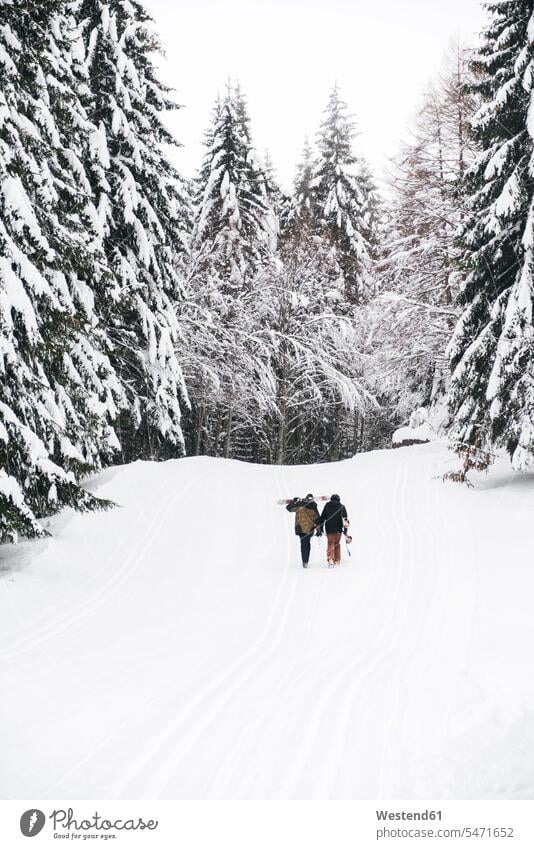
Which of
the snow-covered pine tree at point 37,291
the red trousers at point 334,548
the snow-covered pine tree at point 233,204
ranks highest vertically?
the snow-covered pine tree at point 233,204

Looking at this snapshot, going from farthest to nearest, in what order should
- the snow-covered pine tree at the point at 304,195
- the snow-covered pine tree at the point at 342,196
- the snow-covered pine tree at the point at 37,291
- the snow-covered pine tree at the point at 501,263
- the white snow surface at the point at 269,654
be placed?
the snow-covered pine tree at the point at 342,196 < the snow-covered pine tree at the point at 304,195 < the snow-covered pine tree at the point at 501,263 < the snow-covered pine tree at the point at 37,291 < the white snow surface at the point at 269,654

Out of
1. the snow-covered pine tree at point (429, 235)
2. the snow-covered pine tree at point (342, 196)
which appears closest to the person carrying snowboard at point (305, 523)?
the snow-covered pine tree at point (429, 235)

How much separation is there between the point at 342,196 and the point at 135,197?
1458 centimetres

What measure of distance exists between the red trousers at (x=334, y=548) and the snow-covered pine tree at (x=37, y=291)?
4.61 m

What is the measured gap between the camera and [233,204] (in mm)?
23734

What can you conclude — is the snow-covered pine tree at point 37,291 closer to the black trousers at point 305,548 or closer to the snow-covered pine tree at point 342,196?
the black trousers at point 305,548

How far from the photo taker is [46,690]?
6.00m

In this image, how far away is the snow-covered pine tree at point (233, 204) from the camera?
77.9 feet

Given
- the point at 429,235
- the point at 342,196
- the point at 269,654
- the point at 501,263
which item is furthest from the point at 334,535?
the point at 342,196

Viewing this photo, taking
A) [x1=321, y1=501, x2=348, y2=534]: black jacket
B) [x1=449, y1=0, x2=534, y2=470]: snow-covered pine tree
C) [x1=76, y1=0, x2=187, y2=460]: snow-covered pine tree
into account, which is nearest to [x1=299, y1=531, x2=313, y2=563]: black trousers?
[x1=321, y1=501, x2=348, y2=534]: black jacket

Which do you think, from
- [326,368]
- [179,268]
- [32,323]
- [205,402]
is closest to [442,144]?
[326,368]

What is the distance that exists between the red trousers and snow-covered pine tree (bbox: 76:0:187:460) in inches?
243

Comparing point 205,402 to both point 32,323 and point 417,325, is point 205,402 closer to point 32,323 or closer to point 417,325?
point 417,325

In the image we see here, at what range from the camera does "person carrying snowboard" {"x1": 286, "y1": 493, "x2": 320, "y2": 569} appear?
38.1ft
